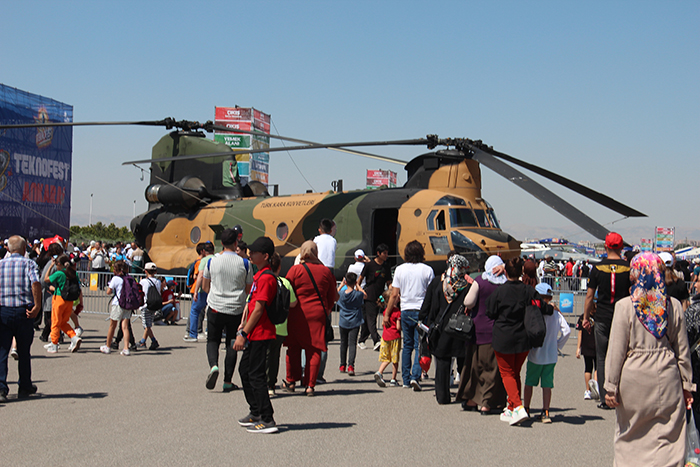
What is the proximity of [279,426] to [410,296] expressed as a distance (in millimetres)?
2602

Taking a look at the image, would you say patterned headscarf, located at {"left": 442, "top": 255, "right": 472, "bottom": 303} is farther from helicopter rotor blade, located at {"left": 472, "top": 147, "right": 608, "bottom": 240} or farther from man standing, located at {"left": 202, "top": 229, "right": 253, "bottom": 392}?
helicopter rotor blade, located at {"left": 472, "top": 147, "right": 608, "bottom": 240}

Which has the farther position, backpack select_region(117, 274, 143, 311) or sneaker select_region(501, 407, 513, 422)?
backpack select_region(117, 274, 143, 311)

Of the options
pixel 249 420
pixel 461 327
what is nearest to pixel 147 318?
pixel 249 420

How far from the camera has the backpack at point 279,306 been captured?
603 centimetres

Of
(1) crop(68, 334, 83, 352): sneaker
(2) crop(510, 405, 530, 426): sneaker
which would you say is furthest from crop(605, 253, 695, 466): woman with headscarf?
(1) crop(68, 334, 83, 352): sneaker

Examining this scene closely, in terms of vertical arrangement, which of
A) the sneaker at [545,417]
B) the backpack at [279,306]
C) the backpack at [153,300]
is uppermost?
the backpack at [279,306]

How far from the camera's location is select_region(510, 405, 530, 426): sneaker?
20.9 feet

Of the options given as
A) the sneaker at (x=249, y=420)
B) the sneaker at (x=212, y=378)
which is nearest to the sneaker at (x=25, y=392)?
the sneaker at (x=212, y=378)

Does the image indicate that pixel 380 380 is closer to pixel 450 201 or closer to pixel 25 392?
pixel 25 392

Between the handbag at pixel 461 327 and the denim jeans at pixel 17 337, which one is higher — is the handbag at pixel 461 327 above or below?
above

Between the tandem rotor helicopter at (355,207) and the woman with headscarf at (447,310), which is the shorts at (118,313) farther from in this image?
→ the woman with headscarf at (447,310)

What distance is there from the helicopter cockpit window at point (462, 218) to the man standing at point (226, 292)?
321 inches

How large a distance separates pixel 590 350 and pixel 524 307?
5.47ft

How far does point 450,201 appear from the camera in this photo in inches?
599
